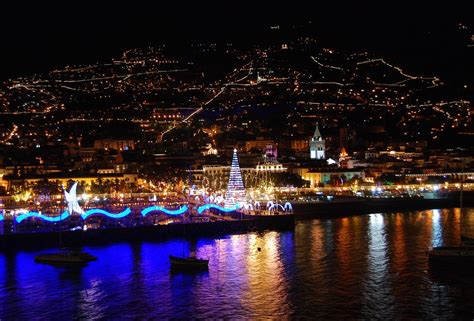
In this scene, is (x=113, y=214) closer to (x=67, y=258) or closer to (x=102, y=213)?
(x=102, y=213)

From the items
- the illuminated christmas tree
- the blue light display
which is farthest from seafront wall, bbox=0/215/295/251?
the illuminated christmas tree

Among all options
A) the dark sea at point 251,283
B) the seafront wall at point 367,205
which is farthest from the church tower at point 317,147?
the dark sea at point 251,283

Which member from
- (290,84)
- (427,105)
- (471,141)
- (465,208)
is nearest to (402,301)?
(465,208)

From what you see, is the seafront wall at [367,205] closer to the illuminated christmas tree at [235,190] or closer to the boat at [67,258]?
the illuminated christmas tree at [235,190]

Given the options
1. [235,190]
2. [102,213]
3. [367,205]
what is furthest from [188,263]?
[367,205]

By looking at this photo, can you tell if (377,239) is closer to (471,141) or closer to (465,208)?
(465,208)

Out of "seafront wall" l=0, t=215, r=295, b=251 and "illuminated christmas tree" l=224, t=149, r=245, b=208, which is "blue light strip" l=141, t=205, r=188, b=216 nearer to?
"seafront wall" l=0, t=215, r=295, b=251
